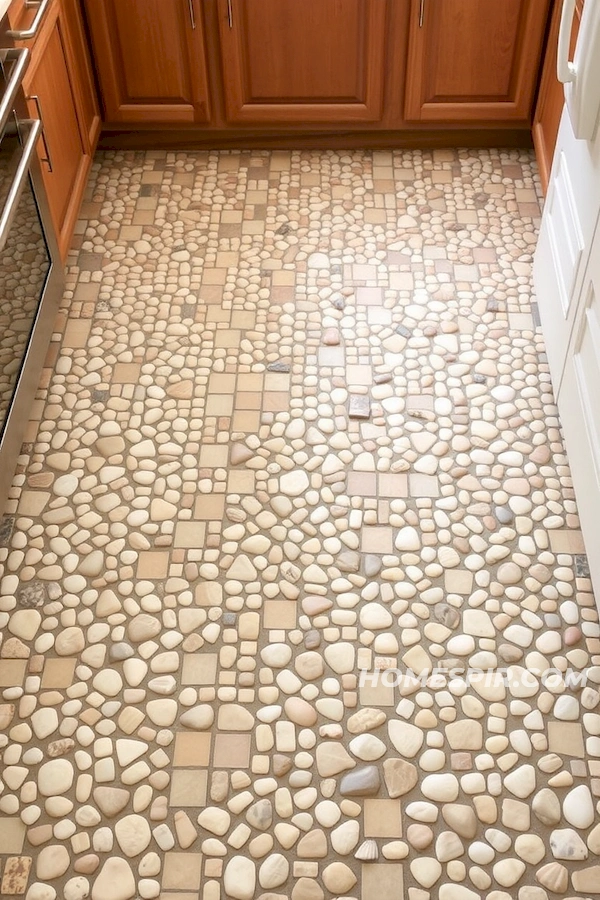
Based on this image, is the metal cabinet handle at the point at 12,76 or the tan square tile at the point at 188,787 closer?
the tan square tile at the point at 188,787

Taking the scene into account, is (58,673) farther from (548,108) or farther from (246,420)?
(548,108)

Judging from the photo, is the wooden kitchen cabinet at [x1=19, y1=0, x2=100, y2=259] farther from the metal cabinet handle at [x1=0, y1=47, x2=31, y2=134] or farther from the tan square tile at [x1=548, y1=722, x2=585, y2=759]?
the tan square tile at [x1=548, y1=722, x2=585, y2=759]

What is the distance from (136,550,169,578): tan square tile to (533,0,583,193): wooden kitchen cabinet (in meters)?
1.55

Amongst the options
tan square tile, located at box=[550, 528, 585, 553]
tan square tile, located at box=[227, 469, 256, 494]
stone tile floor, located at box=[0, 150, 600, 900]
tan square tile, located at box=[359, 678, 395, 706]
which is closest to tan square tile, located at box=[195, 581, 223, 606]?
stone tile floor, located at box=[0, 150, 600, 900]

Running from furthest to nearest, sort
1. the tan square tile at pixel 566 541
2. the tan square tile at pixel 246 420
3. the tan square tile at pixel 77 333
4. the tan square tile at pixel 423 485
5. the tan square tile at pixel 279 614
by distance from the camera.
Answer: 1. the tan square tile at pixel 77 333
2. the tan square tile at pixel 246 420
3. the tan square tile at pixel 423 485
4. the tan square tile at pixel 566 541
5. the tan square tile at pixel 279 614

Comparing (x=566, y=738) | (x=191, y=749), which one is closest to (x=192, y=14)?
(x=191, y=749)

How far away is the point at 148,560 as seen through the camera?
1.95m

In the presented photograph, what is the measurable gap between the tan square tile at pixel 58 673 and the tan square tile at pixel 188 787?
290 millimetres

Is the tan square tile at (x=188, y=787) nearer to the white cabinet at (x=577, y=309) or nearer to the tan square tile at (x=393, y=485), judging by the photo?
the tan square tile at (x=393, y=485)

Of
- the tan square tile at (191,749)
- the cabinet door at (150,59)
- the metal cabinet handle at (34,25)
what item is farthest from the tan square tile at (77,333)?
the tan square tile at (191,749)

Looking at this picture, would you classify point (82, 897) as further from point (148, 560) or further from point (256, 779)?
point (148, 560)

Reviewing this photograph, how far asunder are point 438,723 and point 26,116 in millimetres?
1619

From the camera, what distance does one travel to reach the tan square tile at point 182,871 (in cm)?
151

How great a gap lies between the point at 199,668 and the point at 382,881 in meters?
0.51
